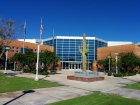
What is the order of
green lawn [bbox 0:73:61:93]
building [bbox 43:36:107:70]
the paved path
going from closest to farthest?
the paved path → green lawn [bbox 0:73:61:93] → building [bbox 43:36:107:70]

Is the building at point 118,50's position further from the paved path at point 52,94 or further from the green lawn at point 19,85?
the green lawn at point 19,85

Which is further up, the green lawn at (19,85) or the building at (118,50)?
the building at (118,50)

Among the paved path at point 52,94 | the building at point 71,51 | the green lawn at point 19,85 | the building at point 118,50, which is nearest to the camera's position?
the paved path at point 52,94

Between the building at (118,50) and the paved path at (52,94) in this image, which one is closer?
the paved path at (52,94)

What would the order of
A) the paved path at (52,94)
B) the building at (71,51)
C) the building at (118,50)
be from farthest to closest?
1. the building at (71,51)
2. the building at (118,50)
3. the paved path at (52,94)

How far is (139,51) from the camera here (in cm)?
4819

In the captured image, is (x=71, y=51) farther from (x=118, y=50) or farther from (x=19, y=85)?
(x=19, y=85)

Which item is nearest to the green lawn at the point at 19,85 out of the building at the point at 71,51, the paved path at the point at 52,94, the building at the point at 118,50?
the paved path at the point at 52,94

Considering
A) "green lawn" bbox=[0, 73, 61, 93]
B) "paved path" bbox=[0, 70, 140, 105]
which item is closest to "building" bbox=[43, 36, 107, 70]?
"green lawn" bbox=[0, 73, 61, 93]

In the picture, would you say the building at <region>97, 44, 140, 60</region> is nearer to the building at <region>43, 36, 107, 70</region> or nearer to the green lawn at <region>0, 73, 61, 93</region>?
the building at <region>43, 36, 107, 70</region>

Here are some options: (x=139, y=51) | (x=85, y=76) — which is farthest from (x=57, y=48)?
(x=85, y=76)

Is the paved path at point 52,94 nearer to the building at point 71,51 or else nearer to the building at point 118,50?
the building at point 118,50

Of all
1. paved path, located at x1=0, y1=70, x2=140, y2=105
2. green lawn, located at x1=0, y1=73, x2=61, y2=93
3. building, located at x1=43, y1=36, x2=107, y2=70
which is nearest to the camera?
paved path, located at x1=0, y1=70, x2=140, y2=105

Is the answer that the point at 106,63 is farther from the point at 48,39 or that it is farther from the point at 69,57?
the point at 48,39
